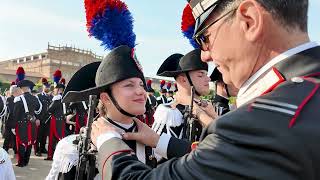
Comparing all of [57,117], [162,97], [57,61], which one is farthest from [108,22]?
[57,61]

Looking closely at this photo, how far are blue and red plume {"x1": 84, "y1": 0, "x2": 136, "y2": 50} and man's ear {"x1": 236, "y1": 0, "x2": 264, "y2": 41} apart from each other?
5.91ft

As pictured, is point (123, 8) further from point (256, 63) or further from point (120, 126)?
point (256, 63)

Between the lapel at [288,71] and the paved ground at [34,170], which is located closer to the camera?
the lapel at [288,71]

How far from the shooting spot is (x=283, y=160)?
1.07 meters

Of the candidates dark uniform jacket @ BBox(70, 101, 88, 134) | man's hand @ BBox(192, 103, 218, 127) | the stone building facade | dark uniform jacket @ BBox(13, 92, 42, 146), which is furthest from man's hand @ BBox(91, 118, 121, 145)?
the stone building facade

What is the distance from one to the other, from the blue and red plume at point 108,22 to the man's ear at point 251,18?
180 cm

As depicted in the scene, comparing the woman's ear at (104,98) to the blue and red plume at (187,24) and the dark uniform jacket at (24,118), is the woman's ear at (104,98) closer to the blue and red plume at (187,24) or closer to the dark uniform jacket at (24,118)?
the blue and red plume at (187,24)

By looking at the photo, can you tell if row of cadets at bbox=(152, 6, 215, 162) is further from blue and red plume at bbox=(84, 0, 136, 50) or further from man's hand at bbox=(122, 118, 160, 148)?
man's hand at bbox=(122, 118, 160, 148)

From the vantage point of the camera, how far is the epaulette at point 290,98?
1.12 meters

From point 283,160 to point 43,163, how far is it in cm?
1036

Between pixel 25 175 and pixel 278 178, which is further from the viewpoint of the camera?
pixel 25 175

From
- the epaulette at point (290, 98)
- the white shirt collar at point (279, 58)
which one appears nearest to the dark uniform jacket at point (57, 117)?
the white shirt collar at point (279, 58)

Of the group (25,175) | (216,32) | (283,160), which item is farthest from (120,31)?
(25,175)

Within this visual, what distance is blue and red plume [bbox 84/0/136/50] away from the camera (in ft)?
9.71
